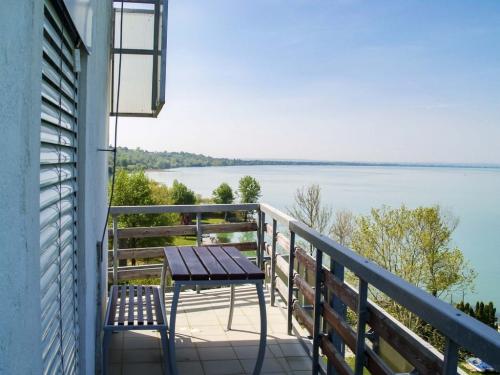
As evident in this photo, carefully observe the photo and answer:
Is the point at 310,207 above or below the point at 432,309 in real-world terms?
below

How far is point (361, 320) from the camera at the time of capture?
2.13m

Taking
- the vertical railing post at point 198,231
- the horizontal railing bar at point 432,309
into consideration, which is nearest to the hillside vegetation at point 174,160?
the vertical railing post at point 198,231

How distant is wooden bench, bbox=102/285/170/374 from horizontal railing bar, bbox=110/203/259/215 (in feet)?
3.12

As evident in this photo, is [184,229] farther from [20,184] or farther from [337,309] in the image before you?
[20,184]

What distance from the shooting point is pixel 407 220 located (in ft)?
90.3

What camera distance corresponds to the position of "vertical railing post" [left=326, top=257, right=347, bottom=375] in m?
2.61

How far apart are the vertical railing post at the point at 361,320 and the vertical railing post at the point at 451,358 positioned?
0.68 meters

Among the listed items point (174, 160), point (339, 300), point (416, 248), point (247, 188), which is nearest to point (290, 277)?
point (339, 300)

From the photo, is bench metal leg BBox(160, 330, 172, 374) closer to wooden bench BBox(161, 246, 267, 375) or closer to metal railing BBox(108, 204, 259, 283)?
wooden bench BBox(161, 246, 267, 375)

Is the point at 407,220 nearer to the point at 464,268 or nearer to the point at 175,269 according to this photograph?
the point at 464,268

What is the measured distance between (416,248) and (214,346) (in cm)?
2545

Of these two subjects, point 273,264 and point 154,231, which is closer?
point 273,264

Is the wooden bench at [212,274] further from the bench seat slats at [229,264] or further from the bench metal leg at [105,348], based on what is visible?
the bench metal leg at [105,348]

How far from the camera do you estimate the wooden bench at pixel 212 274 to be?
9.17 feet
